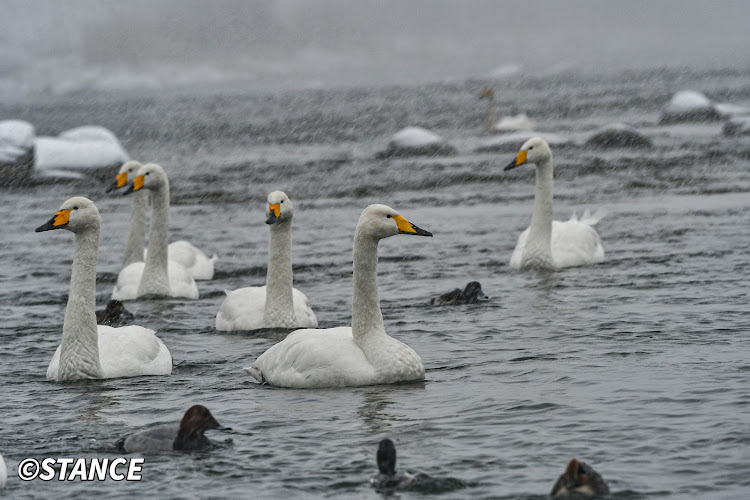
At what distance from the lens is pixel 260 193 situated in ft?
89.1

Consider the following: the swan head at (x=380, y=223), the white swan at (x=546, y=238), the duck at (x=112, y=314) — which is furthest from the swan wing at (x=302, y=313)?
the white swan at (x=546, y=238)

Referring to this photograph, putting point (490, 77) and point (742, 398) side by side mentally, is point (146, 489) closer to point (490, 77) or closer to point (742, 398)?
point (742, 398)

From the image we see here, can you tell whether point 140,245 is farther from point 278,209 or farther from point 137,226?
point 278,209

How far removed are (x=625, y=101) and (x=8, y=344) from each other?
4270 cm

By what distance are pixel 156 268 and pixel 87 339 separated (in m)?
4.60

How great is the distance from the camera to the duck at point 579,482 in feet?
23.7

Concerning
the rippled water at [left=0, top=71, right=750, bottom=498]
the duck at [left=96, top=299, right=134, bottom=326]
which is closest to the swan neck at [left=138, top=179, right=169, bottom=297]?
the rippled water at [left=0, top=71, right=750, bottom=498]

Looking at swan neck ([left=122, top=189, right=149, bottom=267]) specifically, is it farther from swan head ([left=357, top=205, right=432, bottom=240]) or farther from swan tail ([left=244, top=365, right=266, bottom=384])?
swan head ([left=357, top=205, right=432, bottom=240])

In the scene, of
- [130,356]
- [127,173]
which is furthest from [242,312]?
[127,173]

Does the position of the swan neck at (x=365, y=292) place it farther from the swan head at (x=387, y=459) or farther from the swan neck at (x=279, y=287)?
the swan head at (x=387, y=459)

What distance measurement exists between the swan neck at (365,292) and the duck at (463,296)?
341 cm

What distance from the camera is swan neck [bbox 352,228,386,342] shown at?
10633mm

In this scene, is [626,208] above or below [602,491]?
above

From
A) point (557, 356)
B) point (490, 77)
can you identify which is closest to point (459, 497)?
point (557, 356)
